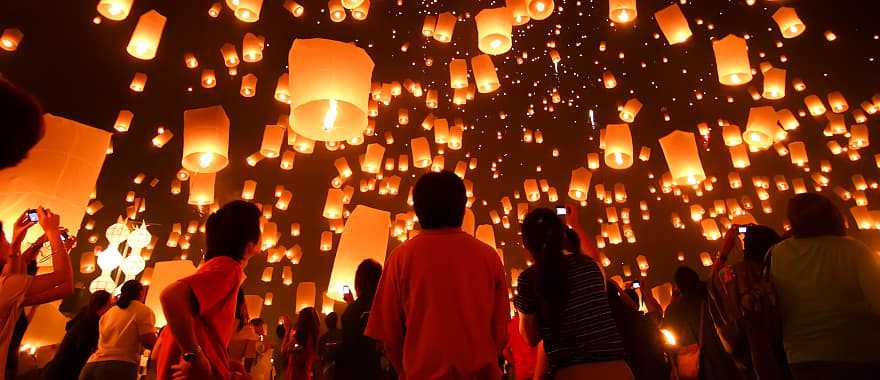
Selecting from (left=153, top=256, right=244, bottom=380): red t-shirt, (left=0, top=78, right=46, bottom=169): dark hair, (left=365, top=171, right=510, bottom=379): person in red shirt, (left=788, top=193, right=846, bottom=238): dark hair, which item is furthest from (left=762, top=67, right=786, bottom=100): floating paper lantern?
(left=0, top=78, right=46, bottom=169): dark hair

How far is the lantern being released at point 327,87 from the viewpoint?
263 cm

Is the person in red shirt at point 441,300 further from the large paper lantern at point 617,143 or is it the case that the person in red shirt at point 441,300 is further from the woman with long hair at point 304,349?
the large paper lantern at point 617,143

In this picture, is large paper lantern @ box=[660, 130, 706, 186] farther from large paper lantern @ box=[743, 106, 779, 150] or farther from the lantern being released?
the lantern being released

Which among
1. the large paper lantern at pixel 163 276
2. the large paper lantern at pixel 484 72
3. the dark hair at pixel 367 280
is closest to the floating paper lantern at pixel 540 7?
the large paper lantern at pixel 484 72

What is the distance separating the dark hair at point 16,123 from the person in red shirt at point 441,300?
977mm

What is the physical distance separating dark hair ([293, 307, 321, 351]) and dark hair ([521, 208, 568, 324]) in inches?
95.5

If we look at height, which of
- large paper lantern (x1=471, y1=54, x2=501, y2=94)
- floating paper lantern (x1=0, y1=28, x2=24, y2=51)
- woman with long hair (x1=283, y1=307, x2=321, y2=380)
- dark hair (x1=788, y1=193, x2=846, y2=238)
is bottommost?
woman with long hair (x1=283, y1=307, x2=321, y2=380)

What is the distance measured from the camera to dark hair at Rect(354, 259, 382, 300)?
109 inches

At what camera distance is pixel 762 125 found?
5922 mm

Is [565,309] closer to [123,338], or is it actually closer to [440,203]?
[440,203]

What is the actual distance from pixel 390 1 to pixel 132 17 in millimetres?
4094

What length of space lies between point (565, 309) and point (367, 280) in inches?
49.8

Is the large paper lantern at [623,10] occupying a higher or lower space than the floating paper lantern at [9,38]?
lower

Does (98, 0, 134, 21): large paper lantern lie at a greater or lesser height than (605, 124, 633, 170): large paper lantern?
greater
